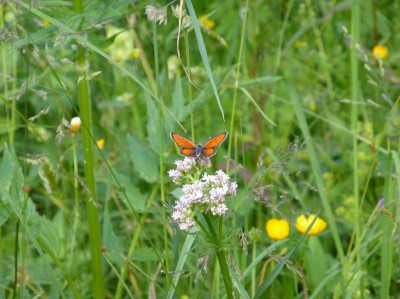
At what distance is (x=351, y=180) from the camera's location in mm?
2697

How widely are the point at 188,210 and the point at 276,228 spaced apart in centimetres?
80

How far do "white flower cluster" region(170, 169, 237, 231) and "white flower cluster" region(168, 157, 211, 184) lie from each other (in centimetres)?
3

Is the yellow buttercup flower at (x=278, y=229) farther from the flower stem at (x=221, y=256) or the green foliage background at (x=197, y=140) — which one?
the flower stem at (x=221, y=256)

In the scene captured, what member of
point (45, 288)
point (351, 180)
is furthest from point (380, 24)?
point (45, 288)

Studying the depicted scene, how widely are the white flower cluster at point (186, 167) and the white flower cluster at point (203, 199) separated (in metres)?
0.03

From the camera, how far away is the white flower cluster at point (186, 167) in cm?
132

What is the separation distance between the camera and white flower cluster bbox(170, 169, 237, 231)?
127 centimetres

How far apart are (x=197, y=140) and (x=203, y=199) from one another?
1.43 metres

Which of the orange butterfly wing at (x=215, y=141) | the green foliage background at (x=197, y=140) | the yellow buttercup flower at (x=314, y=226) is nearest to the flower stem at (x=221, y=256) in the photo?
the green foliage background at (x=197, y=140)

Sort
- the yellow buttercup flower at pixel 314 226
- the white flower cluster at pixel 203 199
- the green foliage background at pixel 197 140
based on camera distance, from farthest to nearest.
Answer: the yellow buttercup flower at pixel 314 226
the green foliage background at pixel 197 140
the white flower cluster at pixel 203 199

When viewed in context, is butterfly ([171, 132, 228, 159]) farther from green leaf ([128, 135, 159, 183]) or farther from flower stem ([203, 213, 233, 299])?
green leaf ([128, 135, 159, 183])

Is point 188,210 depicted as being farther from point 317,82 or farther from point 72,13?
point 317,82

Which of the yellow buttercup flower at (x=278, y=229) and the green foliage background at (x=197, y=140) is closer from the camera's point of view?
the green foliage background at (x=197, y=140)

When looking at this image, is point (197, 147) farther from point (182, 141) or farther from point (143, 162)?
point (143, 162)
